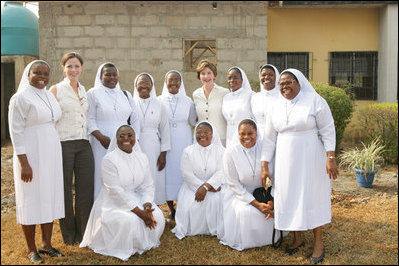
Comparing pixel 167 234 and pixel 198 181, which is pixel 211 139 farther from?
pixel 167 234

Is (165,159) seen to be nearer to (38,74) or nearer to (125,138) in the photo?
(125,138)

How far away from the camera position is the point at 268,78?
5.32 m

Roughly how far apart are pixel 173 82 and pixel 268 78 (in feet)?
4.36

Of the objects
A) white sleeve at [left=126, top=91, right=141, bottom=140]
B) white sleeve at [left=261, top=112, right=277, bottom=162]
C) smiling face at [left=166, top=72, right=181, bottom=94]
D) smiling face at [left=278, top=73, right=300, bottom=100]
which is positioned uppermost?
smiling face at [left=166, top=72, right=181, bottom=94]

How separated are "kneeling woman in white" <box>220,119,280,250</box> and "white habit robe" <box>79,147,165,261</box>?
0.84 m

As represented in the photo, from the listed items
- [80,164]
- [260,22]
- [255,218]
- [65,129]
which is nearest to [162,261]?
[255,218]

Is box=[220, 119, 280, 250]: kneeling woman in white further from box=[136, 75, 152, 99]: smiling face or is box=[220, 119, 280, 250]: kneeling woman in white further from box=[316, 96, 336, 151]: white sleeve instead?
box=[136, 75, 152, 99]: smiling face

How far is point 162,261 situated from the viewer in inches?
173

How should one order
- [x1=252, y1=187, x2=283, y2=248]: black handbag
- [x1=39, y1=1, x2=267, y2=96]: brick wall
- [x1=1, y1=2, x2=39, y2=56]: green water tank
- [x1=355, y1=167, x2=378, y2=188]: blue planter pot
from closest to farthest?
[x1=252, y1=187, x2=283, y2=248]: black handbag < [x1=355, y1=167, x2=378, y2=188]: blue planter pot < [x1=39, y1=1, x2=267, y2=96]: brick wall < [x1=1, y1=2, x2=39, y2=56]: green water tank

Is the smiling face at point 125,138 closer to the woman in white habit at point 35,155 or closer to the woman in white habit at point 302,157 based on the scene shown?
the woman in white habit at point 35,155

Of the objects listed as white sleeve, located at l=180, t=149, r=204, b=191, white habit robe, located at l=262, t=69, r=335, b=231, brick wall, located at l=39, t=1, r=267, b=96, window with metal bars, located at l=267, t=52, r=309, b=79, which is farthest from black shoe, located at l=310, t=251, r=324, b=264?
window with metal bars, located at l=267, t=52, r=309, b=79

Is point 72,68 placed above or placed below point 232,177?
above

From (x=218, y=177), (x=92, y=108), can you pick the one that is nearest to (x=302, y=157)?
(x=218, y=177)

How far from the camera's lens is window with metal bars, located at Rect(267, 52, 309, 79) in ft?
41.9
